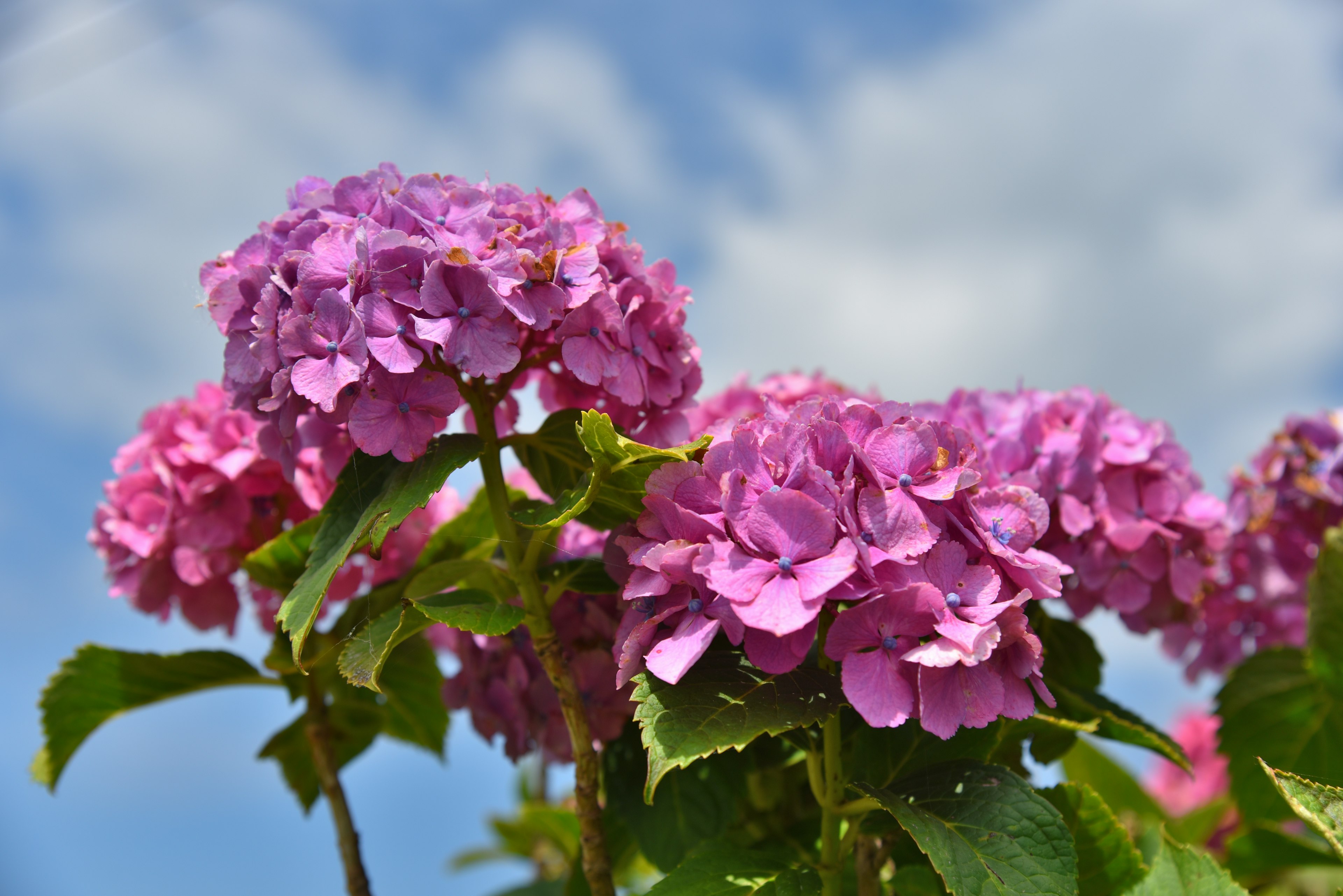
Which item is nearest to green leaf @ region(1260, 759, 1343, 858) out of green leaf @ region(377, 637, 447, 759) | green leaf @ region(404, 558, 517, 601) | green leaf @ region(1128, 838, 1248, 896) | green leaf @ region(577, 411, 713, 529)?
green leaf @ region(1128, 838, 1248, 896)

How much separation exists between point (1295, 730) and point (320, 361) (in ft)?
6.07

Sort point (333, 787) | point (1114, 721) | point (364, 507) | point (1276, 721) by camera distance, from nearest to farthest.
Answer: point (364, 507) < point (1114, 721) < point (333, 787) < point (1276, 721)

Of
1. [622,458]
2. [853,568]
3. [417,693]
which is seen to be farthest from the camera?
[417,693]

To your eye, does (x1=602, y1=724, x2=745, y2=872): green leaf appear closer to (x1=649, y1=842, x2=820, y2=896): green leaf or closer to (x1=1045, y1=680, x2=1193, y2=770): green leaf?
(x1=649, y1=842, x2=820, y2=896): green leaf

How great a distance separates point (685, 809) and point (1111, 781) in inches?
51.6

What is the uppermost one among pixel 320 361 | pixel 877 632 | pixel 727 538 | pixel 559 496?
pixel 320 361

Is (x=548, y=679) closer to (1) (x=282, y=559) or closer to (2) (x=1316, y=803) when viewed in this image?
(1) (x=282, y=559)

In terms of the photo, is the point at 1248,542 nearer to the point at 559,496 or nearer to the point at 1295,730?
the point at 1295,730

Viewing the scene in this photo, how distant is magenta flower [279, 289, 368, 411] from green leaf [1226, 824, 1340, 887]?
1.64 meters

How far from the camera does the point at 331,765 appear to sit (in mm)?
1605

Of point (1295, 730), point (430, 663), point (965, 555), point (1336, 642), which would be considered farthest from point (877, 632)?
point (1295, 730)

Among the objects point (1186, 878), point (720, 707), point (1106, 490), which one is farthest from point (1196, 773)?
point (720, 707)

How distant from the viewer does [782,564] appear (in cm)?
94

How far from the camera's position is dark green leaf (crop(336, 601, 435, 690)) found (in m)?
1.04
